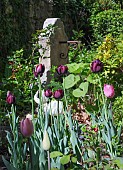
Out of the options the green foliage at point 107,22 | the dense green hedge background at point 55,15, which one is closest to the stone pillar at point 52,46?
the dense green hedge background at point 55,15

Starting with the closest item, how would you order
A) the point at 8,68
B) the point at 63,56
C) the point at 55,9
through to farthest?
the point at 8,68, the point at 63,56, the point at 55,9

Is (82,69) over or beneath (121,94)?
over

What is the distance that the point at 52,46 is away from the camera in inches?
174

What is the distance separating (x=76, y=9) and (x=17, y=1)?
3066 mm

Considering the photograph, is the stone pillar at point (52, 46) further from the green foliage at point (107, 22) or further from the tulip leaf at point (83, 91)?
the green foliage at point (107, 22)

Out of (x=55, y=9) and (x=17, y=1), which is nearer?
(x=17, y=1)

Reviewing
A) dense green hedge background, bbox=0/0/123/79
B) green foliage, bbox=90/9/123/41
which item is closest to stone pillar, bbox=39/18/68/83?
dense green hedge background, bbox=0/0/123/79

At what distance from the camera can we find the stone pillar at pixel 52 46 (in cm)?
430

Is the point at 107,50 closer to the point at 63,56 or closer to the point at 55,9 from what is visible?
the point at 63,56

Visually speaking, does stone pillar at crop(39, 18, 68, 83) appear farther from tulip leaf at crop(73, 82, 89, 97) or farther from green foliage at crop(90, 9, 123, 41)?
green foliage at crop(90, 9, 123, 41)

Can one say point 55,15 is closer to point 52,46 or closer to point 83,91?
point 52,46

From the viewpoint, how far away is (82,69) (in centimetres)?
257

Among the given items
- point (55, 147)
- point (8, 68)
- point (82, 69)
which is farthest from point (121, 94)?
point (8, 68)

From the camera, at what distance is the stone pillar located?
4.30m
